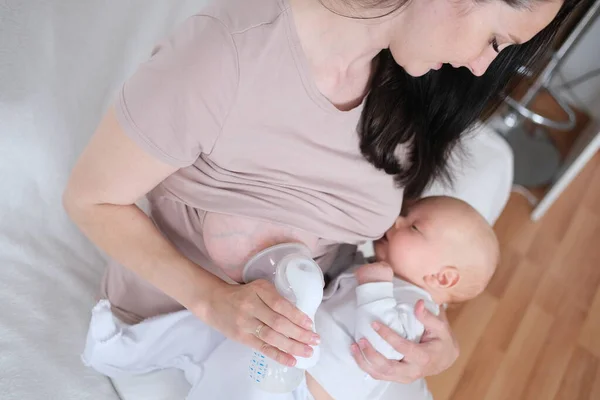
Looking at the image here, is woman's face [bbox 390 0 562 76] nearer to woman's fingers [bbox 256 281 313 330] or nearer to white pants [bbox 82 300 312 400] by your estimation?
woman's fingers [bbox 256 281 313 330]

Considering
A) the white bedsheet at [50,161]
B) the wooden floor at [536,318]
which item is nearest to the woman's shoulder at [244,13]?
the white bedsheet at [50,161]

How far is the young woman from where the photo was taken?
2.30 feet

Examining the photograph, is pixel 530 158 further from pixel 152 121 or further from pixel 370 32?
pixel 152 121

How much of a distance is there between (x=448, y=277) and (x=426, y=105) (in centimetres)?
39

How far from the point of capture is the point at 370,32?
2.59ft

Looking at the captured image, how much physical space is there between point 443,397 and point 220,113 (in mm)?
1335

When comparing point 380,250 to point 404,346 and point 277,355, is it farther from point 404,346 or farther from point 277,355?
point 277,355

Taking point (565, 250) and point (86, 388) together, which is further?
point (565, 250)

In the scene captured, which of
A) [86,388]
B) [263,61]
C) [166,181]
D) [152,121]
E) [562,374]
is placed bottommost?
[562,374]

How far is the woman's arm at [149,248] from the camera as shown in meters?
0.73

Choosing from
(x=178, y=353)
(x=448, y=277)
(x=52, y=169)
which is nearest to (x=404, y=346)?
(x=448, y=277)

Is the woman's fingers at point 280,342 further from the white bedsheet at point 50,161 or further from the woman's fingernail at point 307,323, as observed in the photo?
the white bedsheet at point 50,161

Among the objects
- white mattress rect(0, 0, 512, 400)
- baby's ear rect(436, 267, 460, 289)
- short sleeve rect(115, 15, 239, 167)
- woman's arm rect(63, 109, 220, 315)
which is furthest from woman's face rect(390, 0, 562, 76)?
white mattress rect(0, 0, 512, 400)

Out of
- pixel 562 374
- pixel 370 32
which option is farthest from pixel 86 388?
pixel 562 374
